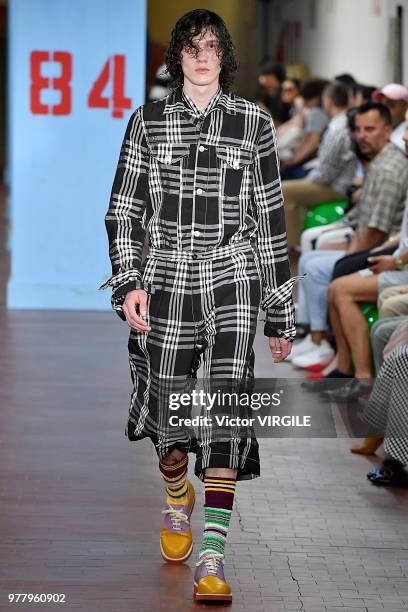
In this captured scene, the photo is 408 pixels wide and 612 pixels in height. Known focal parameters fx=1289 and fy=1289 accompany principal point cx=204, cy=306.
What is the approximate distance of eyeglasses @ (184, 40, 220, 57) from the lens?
373 cm

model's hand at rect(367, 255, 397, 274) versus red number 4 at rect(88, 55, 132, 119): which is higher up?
red number 4 at rect(88, 55, 132, 119)

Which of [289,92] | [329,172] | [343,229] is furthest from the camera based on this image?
[289,92]

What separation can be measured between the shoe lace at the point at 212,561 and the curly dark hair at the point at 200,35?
138cm

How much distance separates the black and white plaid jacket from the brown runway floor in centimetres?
76

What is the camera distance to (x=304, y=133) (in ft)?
42.2

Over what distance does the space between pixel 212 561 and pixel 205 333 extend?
0.65 meters

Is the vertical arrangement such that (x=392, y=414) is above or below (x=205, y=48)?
below

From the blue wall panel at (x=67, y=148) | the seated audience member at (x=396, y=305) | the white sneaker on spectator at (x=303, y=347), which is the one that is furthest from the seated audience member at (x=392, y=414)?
the blue wall panel at (x=67, y=148)

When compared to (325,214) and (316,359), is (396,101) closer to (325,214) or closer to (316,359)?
(316,359)

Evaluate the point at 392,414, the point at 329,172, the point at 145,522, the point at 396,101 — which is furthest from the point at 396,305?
the point at 329,172

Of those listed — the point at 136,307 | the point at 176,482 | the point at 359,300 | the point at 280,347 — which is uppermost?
the point at 136,307

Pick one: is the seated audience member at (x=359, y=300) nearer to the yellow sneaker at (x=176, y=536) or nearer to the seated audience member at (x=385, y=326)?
the seated audience member at (x=385, y=326)

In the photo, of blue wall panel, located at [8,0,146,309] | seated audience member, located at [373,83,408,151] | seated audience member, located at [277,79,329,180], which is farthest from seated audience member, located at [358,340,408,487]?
seated audience member, located at [277,79,329,180]

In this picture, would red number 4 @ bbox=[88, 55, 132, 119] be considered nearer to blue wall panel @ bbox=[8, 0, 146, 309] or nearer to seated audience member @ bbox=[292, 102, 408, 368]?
blue wall panel @ bbox=[8, 0, 146, 309]
